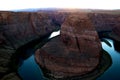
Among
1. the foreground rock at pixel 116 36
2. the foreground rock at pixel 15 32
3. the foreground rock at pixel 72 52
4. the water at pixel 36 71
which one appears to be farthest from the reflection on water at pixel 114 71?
the foreground rock at pixel 15 32

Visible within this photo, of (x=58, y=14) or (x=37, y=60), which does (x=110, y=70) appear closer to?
(x=37, y=60)

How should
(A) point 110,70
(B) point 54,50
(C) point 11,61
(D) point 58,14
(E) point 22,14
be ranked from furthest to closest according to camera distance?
1. (D) point 58,14
2. (E) point 22,14
3. (C) point 11,61
4. (B) point 54,50
5. (A) point 110,70

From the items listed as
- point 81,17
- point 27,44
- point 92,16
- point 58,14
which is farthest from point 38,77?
point 58,14

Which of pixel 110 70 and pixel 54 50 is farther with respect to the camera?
pixel 54 50

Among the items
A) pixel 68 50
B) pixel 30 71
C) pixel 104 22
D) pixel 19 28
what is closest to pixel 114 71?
pixel 68 50

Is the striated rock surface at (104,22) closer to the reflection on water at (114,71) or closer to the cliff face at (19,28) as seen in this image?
the cliff face at (19,28)

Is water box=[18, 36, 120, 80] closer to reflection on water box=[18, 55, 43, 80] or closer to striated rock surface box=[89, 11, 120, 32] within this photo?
reflection on water box=[18, 55, 43, 80]

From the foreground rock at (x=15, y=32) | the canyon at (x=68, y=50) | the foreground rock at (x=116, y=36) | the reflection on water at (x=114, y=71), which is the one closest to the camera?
the reflection on water at (x=114, y=71)

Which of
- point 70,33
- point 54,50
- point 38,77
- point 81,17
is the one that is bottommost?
point 38,77
